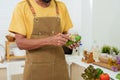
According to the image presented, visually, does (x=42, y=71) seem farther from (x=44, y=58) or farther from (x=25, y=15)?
(x=25, y=15)

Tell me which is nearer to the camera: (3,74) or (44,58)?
(44,58)

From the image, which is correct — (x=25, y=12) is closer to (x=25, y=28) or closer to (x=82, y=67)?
(x=25, y=28)

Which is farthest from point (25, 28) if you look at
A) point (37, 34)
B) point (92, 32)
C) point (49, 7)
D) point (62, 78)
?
point (92, 32)

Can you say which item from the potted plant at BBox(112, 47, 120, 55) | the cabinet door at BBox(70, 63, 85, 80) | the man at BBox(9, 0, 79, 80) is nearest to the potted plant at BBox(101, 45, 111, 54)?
the potted plant at BBox(112, 47, 120, 55)

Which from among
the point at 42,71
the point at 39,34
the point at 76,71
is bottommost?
the point at 76,71

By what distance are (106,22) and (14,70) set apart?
1106 millimetres

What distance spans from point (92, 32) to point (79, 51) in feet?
1.08

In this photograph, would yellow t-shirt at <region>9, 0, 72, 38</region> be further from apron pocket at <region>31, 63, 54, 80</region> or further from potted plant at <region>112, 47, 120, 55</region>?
potted plant at <region>112, 47, 120, 55</region>

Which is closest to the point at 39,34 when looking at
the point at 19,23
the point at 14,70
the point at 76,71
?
the point at 19,23

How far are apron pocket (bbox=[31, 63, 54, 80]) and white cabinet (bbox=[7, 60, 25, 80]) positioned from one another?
0.68m

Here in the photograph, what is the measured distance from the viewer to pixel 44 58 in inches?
50.8

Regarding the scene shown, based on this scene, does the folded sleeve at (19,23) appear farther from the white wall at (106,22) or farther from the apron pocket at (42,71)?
the white wall at (106,22)

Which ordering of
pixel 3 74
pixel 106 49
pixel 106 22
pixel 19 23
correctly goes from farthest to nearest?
pixel 106 22 → pixel 106 49 → pixel 3 74 → pixel 19 23

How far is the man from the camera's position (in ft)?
4.02
